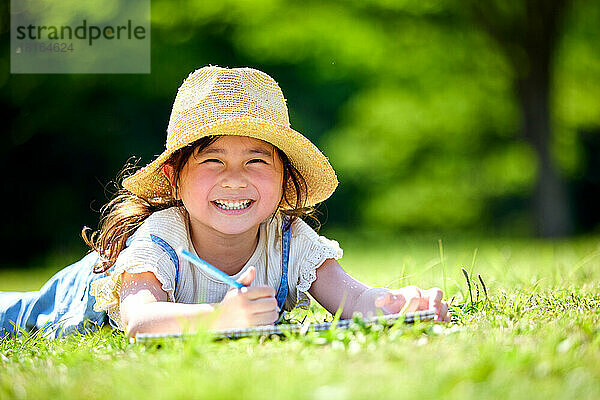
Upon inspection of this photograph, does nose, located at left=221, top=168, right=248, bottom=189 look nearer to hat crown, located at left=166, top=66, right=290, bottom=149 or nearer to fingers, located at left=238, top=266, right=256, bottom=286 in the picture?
hat crown, located at left=166, top=66, right=290, bottom=149

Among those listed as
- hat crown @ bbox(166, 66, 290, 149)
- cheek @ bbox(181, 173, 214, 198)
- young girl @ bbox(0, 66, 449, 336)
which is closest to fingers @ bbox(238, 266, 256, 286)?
young girl @ bbox(0, 66, 449, 336)

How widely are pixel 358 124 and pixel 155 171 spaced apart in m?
12.5

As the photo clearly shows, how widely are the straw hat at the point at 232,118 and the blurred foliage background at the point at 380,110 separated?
8.84 meters

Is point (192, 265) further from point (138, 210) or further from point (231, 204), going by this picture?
point (138, 210)

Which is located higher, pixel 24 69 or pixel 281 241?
pixel 24 69

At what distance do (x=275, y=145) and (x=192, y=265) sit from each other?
2.01 feet

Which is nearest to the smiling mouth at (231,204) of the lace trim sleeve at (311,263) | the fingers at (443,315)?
the lace trim sleeve at (311,263)

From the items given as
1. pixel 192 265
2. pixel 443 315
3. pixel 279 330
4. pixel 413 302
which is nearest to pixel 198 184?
pixel 192 265

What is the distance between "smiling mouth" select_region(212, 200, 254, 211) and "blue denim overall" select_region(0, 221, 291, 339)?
335 millimetres

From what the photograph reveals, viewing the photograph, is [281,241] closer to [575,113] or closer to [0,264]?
[0,264]

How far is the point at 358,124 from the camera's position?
1548 cm

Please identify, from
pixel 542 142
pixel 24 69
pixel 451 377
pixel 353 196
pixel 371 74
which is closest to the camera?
pixel 451 377

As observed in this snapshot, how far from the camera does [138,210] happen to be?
3.40m

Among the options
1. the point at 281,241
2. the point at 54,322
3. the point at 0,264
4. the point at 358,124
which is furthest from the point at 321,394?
the point at 358,124
